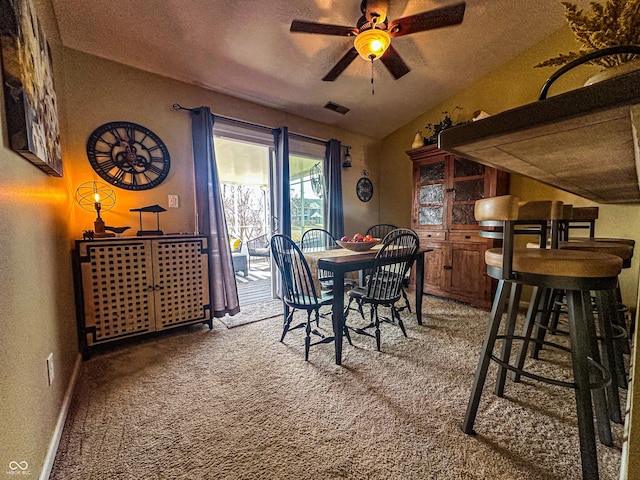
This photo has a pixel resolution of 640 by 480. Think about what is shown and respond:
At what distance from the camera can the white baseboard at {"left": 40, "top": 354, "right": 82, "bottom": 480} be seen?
107 cm

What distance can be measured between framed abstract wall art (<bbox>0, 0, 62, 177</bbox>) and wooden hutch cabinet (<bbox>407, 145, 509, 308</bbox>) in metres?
3.56

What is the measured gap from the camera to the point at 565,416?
139 cm

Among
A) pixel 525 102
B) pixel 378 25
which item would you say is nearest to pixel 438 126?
pixel 525 102

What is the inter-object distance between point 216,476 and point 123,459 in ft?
1.49

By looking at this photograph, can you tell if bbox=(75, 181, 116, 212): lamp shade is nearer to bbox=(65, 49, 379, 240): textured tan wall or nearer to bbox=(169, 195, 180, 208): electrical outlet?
bbox=(65, 49, 379, 240): textured tan wall

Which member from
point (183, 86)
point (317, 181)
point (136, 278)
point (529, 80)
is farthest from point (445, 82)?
point (136, 278)

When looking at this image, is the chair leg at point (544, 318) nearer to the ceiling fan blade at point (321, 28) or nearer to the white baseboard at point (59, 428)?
the ceiling fan blade at point (321, 28)

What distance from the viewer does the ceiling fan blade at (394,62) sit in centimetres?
219

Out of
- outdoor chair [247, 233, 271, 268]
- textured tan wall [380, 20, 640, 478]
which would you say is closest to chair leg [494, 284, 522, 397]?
textured tan wall [380, 20, 640, 478]

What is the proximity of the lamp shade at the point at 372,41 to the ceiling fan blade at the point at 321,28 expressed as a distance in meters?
0.07

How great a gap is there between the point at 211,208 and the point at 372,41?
81.6 inches

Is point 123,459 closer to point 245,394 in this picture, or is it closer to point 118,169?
point 245,394

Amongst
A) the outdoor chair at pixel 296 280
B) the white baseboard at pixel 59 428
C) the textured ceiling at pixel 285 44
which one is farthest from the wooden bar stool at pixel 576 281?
the textured ceiling at pixel 285 44

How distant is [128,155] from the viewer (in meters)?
2.44
